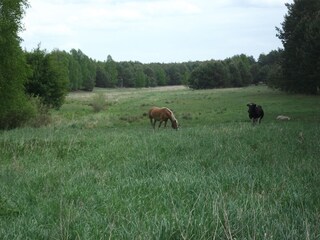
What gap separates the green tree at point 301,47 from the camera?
52656 mm

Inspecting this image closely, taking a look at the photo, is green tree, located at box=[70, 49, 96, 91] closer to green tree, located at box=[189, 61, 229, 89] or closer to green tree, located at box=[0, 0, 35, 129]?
green tree, located at box=[189, 61, 229, 89]

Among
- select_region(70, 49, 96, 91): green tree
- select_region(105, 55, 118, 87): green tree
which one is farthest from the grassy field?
select_region(105, 55, 118, 87): green tree

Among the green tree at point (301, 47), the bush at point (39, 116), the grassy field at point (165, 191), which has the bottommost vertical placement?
the bush at point (39, 116)

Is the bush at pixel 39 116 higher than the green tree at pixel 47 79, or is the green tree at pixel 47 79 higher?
the green tree at pixel 47 79

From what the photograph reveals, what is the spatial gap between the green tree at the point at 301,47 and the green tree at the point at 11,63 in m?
33.4

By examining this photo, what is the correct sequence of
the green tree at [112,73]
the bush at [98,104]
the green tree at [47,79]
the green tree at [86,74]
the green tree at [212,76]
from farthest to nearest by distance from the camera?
the green tree at [112,73], the green tree at [86,74], the green tree at [212,76], the bush at [98,104], the green tree at [47,79]

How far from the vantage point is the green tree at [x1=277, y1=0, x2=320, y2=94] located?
52.7 m

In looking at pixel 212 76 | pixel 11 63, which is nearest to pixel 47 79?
pixel 11 63

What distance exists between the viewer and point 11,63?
34562 millimetres

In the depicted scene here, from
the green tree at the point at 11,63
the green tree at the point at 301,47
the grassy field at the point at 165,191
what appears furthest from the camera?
the green tree at the point at 301,47

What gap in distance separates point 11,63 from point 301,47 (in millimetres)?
36762

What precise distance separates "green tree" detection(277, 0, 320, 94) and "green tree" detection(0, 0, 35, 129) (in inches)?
1316

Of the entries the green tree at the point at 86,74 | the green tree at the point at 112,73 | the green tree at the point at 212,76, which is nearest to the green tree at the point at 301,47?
the green tree at the point at 212,76

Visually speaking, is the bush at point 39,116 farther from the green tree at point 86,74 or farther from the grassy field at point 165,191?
the green tree at point 86,74
